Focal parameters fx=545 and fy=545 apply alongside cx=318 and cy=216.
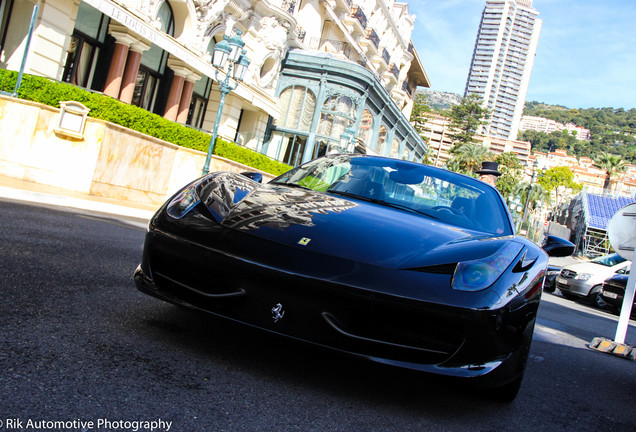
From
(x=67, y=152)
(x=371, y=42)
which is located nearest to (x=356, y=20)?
(x=371, y=42)

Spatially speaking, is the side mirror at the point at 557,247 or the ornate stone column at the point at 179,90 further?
the ornate stone column at the point at 179,90

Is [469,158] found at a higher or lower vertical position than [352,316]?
higher

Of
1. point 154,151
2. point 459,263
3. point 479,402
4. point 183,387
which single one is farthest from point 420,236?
point 154,151

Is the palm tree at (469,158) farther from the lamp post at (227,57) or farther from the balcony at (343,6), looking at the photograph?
the lamp post at (227,57)

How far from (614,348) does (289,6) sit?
22.5 metres

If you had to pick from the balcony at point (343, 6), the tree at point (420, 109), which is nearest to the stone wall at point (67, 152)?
the balcony at point (343, 6)

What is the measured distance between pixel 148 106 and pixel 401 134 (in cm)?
2343

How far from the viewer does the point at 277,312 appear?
2299 mm

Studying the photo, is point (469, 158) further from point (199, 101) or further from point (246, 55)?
point (199, 101)

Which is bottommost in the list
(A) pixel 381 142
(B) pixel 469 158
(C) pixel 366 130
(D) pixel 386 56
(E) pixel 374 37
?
(C) pixel 366 130

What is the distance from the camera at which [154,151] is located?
44.4 feet

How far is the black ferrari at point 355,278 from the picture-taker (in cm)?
226

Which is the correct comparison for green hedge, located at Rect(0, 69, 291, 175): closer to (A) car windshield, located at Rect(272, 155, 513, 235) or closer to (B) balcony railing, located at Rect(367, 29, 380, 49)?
(A) car windshield, located at Rect(272, 155, 513, 235)

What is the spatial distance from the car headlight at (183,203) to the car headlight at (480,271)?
137cm
